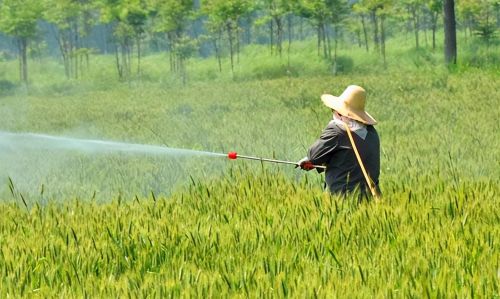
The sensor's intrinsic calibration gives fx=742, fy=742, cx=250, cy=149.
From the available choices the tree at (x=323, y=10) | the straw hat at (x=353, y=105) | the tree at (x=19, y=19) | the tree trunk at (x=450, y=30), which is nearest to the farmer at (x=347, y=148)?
the straw hat at (x=353, y=105)

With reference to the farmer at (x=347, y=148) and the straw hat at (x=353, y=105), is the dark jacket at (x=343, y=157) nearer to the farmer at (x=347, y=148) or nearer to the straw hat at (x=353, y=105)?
the farmer at (x=347, y=148)

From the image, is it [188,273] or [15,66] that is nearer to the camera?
[188,273]

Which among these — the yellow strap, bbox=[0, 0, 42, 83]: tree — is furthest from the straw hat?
bbox=[0, 0, 42, 83]: tree

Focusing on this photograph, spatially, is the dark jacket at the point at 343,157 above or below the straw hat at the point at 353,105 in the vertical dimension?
below

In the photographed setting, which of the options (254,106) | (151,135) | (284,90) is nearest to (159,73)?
(284,90)

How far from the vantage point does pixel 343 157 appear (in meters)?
6.02

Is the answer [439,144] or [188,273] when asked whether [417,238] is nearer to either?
[188,273]

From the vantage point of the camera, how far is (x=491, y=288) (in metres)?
3.52

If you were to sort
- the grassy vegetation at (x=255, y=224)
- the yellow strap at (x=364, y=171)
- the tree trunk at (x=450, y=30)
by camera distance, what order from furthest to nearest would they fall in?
the tree trunk at (x=450, y=30) < the yellow strap at (x=364, y=171) < the grassy vegetation at (x=255, y=224)

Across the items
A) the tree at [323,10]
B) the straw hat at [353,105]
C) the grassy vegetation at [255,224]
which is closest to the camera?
the grassy vegetation at [255,224]

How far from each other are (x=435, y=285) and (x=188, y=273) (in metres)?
1.25

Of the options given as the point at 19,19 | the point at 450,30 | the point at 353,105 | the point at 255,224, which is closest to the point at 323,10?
the point at 19,19

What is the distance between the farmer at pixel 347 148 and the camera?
5938mm

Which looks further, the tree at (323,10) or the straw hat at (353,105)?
the tree at (323,10)
